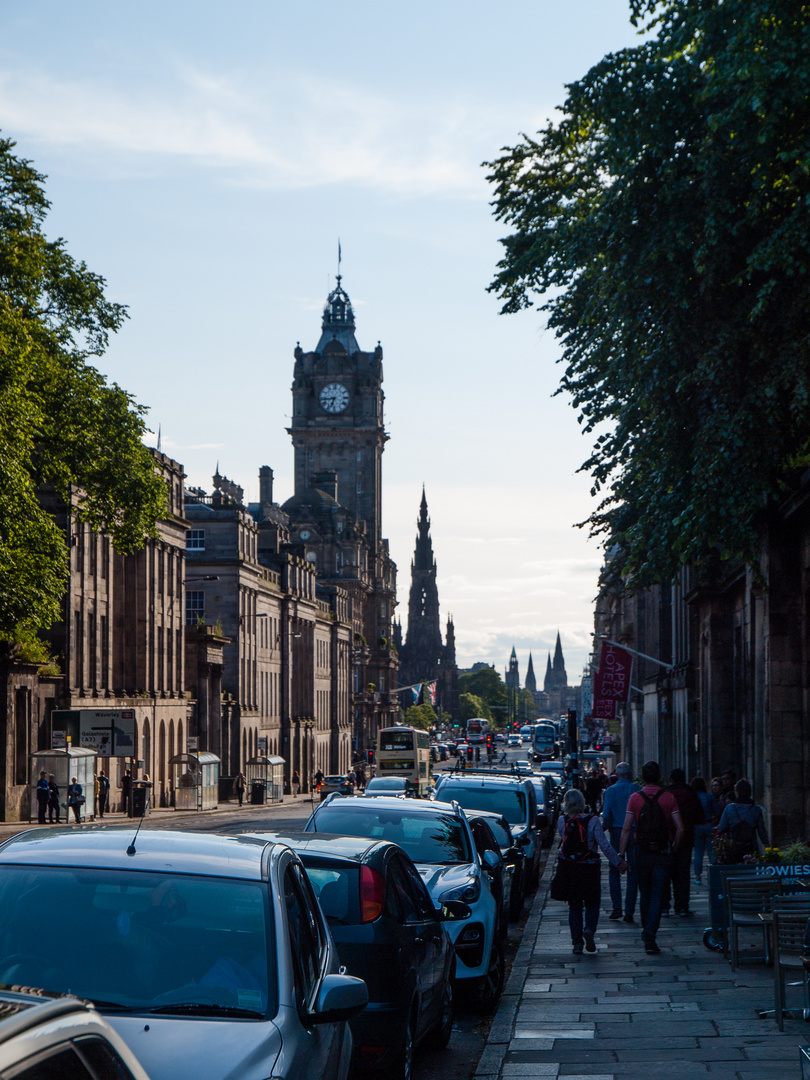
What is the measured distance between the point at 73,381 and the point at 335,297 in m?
152

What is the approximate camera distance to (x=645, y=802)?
15.0 m

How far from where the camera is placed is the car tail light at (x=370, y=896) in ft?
27.8

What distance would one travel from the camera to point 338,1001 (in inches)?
219

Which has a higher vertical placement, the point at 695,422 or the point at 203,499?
the point at 203,499

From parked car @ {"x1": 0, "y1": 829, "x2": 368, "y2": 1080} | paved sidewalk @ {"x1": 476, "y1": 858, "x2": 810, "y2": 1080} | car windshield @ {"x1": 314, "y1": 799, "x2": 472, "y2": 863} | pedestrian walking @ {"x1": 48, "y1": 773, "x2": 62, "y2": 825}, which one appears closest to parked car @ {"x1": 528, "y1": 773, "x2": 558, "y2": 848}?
pedestrian walking @ {"x1": 48, "y1": 773, "x2": 62, "y2": 825}

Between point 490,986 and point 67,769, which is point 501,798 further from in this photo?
point 67,769

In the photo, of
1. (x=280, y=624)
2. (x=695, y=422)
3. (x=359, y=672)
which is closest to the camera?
(x=695, y=422)

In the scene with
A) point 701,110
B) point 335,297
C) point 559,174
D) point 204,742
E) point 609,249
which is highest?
point 335,297

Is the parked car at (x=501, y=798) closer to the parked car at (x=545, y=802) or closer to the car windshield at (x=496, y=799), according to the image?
the car windshield at (x=496, y=799)

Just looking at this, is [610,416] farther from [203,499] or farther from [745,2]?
[203,499]

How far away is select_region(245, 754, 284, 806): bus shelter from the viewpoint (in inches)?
2768

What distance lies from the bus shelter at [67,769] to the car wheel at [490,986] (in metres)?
32.0

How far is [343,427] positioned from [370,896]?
16354 cm

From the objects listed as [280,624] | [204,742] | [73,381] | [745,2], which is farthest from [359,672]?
[745,2]
